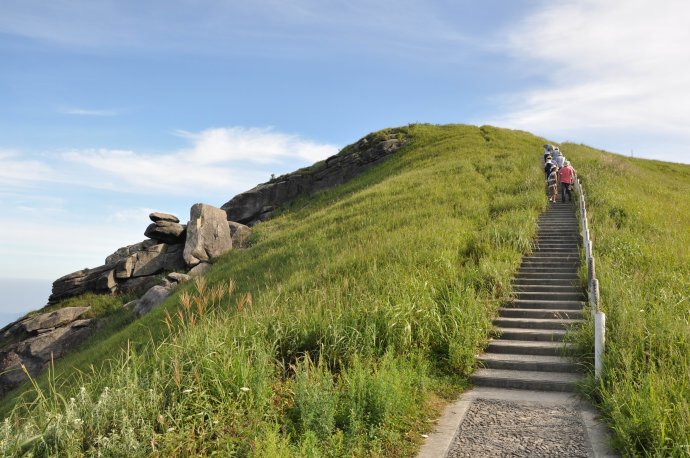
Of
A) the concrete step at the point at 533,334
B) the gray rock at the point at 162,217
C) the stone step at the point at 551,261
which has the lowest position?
the concrete step at the point at 533,334

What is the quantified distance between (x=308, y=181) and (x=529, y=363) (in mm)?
37834

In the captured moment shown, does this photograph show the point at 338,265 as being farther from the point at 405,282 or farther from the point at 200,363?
the point at 200,363

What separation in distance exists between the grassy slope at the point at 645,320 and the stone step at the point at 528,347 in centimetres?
110

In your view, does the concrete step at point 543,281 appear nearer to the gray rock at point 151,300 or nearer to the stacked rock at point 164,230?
the gray rock at point 151,300

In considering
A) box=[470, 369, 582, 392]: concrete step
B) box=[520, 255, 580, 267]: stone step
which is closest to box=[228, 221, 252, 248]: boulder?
box=[520, 255, 580, 267]: stone step

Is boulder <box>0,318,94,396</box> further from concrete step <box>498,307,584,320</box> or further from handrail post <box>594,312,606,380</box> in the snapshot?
handrail post <box>594,312,606,380</box>

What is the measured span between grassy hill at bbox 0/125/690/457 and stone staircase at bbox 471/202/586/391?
18.2 inches

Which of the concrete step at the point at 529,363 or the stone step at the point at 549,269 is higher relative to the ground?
the stone step at the point at 549,269

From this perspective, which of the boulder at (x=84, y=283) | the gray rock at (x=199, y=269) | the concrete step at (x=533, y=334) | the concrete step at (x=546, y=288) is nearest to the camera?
the concrete step at (x=533, y=334)

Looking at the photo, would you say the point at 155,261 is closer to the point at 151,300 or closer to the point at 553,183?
the point at 151,300

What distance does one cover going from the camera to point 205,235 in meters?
31.0

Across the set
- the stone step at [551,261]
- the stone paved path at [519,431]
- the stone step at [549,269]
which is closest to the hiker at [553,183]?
the stone step at [551,261]

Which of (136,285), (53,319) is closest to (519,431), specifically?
(53,319)

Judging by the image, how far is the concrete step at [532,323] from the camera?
36.3 ft
